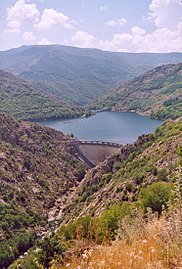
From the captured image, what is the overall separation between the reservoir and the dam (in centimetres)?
2140

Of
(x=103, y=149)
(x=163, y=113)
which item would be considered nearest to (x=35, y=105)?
(x=163, y=113)

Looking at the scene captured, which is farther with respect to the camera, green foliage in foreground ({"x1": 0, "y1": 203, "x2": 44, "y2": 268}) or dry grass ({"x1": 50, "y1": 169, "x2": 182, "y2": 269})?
green foliage in foreground ({"x1": 0, "y1": 203, "x2": 44, "y2": 268})

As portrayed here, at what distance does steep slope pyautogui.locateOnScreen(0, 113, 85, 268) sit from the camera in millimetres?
44000

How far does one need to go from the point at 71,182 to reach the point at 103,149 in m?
13.0

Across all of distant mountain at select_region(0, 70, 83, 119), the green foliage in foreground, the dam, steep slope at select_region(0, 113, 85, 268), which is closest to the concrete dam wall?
the dam

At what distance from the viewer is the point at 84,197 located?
48.6m

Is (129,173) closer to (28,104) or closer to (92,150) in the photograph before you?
(92,150)

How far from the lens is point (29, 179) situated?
5828 cm

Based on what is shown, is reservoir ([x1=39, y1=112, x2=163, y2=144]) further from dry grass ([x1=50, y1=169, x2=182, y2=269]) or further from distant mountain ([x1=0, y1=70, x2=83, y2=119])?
dry grass ([x1=50, y1=169, x2=182, y2=269])

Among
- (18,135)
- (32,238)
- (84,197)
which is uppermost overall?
(18,135)

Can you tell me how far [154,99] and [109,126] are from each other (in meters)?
51.9

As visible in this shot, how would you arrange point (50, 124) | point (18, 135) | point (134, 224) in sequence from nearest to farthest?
point (134, 224) < point (18, 135) < point (50, 124)

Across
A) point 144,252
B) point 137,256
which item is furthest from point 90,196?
point 137,256

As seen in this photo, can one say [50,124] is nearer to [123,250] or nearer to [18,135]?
[18,135]
